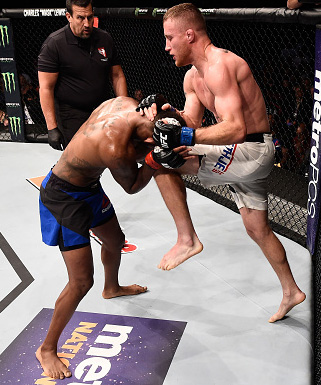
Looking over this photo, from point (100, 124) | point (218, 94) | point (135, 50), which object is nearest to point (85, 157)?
point (100, 124)

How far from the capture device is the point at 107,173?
5477 mm

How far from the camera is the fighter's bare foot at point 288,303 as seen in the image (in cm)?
293

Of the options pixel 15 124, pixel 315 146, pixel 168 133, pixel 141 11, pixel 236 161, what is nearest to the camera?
pixel 168 133

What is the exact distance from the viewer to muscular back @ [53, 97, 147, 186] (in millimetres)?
2275

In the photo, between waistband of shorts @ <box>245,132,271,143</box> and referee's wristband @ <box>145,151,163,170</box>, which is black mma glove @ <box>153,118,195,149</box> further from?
waistband of shorts @ <box>245,132,271,143</box>

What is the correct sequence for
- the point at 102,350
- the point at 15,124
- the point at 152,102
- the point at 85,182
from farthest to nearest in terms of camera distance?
the point at 15,124
the point at 102,350
the point at 85,182
the point at 152,102

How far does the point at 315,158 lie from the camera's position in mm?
3449

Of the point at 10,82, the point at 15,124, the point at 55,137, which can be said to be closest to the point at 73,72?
the point at 55,137

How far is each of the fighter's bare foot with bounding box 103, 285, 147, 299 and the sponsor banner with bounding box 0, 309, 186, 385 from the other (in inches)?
6.9

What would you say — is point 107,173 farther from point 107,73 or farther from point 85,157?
point 85,157

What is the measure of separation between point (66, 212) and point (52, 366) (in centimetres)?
75

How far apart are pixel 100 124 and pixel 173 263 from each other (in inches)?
32.1

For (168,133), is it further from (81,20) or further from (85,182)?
(81,20)

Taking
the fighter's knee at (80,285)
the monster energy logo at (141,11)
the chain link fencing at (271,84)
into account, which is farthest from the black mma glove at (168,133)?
the monster energy logo at (141,11)
